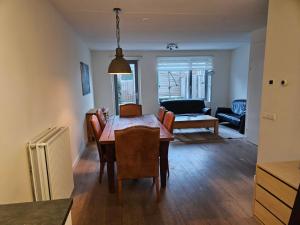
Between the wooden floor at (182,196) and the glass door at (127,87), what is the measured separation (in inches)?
134

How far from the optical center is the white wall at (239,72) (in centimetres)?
640

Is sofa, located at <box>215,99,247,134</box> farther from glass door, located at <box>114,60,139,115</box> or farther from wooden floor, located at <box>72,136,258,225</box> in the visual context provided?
glass door, located at <box>114,60,139,115</box>

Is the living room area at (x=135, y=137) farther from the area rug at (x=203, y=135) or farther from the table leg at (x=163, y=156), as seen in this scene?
the area rug at (x=203, y=135)

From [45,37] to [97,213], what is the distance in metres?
2.08

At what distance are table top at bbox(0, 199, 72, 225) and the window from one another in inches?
247

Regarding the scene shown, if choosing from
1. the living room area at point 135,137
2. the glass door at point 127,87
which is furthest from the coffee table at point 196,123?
the glass door at point 127,87

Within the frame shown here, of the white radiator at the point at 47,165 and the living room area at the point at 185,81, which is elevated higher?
the living room area at the point at 185,81

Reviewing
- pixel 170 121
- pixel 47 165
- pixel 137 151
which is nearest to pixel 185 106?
pixel 170 121

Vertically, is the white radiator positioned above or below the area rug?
above

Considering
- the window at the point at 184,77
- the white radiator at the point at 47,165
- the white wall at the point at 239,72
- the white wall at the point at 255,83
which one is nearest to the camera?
the white radiator at the point at 47,165

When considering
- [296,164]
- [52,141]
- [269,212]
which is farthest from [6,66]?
[296,164]

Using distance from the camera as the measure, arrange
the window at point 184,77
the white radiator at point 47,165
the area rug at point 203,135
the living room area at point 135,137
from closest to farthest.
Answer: the living room area at point 135,137 < the white radiator at point 47,165 < the area rug at point 203,135 < the window at point 184,77

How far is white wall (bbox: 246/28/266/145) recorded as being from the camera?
429 centimetres

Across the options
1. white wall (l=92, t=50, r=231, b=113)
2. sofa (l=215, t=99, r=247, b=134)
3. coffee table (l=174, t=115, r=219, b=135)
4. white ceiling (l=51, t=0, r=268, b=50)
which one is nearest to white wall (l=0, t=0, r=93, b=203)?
white ceiling (l=51, t=0, r=268, b=50)
